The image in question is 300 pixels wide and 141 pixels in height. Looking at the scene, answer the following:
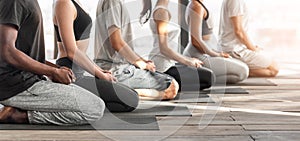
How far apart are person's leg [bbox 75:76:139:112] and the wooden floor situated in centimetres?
27

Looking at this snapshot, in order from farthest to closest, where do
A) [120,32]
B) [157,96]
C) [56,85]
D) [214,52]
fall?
1. [214,52]
2. [157,96]
3. [120,32]
4. [56,85]

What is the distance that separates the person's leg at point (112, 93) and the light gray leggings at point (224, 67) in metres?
1.11

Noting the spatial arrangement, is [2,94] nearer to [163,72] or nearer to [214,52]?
[163,72]

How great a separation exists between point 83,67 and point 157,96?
788mm

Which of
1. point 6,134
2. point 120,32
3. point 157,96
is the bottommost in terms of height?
point 157,96

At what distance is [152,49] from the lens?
3.92 m

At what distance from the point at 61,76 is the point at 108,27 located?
0.71 meters

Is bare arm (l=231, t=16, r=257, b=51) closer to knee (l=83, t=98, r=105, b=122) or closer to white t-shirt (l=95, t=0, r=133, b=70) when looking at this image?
white t-shirt (l=95, t=0, r=133, b=70)

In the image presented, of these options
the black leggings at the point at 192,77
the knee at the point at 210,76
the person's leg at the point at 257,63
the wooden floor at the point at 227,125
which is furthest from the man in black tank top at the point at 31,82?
the person's leg at the point at 257,63

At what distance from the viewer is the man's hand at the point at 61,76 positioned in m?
2.72

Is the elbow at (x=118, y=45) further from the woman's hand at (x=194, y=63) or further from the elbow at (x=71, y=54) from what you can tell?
the woman's hand at (x=194, y=63)

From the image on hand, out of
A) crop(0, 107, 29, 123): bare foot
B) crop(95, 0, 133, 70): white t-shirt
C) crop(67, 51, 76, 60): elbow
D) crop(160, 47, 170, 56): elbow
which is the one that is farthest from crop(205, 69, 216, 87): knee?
crop(0, 107, 29, 123): bare foot

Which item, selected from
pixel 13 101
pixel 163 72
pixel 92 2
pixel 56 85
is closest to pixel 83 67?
pixel 56 85

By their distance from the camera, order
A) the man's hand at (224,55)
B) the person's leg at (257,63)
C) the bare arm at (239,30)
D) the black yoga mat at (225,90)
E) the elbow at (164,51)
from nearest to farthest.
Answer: the elbow at (164,51) → the black yoga mat at (225,90) → the man's hand at (224,55) → the bare arm at (239,30) → the person's leg at (257,63)
